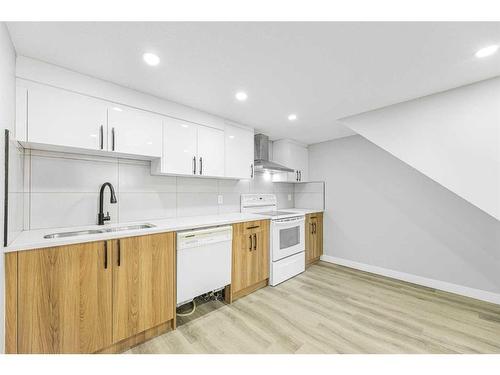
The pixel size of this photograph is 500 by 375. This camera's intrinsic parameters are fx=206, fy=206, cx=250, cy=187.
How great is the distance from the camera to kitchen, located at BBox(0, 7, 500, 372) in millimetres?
1289

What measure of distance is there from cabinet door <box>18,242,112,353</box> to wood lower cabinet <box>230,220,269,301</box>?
121 cm

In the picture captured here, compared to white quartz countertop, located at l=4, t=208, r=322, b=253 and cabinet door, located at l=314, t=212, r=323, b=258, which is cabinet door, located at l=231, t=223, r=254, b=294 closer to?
white quartz countertop, located at l=4, t=208, r=322, b=253

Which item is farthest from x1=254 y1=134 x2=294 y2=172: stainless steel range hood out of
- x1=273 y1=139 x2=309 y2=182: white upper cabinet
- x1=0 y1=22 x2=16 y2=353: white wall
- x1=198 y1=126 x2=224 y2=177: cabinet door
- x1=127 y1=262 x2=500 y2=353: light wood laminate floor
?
x1=0 y1=22 x2=16 y2=353: white wall

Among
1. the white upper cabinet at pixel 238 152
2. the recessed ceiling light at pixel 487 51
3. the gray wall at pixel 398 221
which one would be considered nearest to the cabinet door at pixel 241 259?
the white upper cabinet at pixel 238 152

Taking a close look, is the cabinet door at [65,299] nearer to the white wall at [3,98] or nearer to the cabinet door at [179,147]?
the white wall at [3,98]

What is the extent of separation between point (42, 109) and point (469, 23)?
9.21ft

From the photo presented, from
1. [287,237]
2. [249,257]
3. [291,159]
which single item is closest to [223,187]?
[249,257]

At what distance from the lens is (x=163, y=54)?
1458 millimetres

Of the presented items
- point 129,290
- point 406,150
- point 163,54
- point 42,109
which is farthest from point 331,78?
point 129,290

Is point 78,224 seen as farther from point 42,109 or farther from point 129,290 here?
point 42,109

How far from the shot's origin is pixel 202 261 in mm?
2031

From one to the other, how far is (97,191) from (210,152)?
3.95 ft

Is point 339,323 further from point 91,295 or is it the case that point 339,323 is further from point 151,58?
point 151,58
